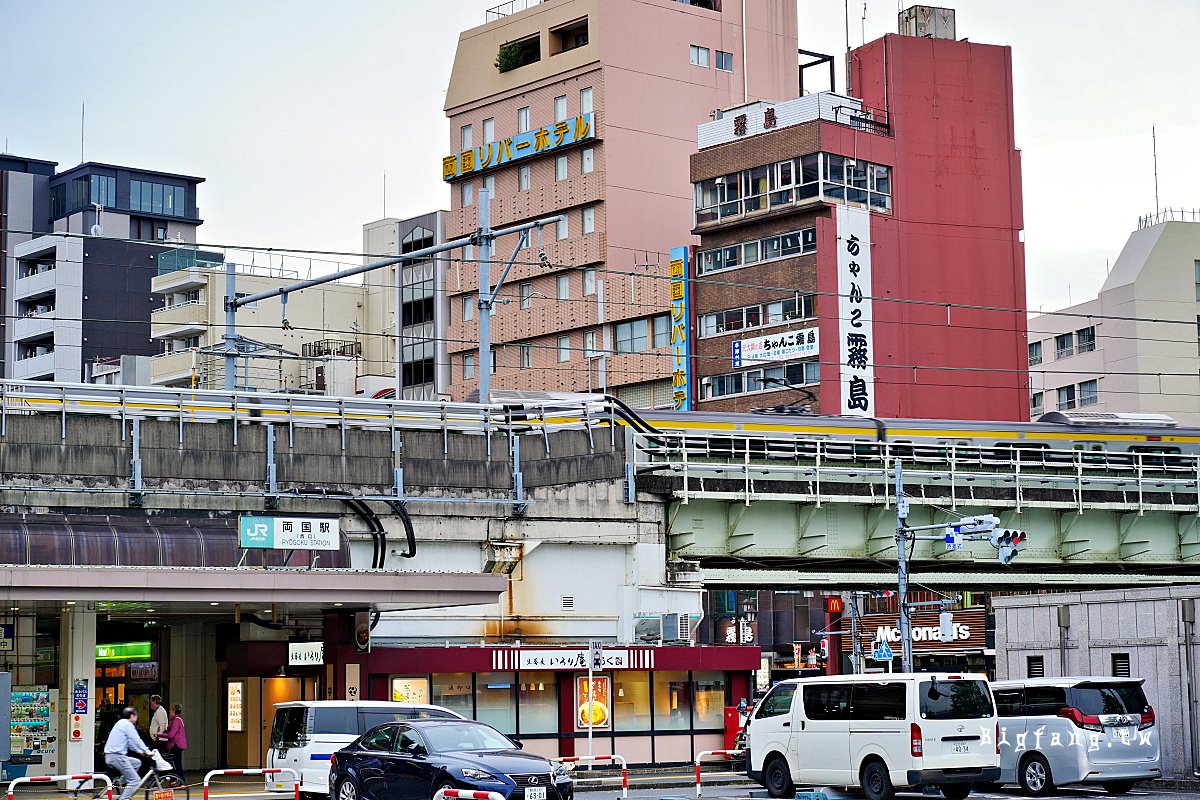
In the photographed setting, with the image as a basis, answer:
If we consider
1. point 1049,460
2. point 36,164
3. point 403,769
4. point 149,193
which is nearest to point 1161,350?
point 1049,460

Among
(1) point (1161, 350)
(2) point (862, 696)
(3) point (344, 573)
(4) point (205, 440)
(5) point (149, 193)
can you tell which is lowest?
(2) point (862, 696)

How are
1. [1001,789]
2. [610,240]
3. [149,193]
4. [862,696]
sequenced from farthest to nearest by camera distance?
[149,193], [610,240], [1001,789], [862,696]

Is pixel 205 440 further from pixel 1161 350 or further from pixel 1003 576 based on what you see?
pixel 1161 350

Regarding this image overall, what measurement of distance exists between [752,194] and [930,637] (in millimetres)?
23145

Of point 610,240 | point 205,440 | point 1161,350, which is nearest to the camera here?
point 205,440

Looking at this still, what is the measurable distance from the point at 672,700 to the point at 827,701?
Answer: 9408mm

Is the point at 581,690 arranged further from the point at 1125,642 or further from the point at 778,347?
the point at 778,347

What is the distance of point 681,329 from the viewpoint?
3221 inches

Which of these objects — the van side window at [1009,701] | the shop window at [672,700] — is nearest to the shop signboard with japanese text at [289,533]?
the shop window at [672,700]

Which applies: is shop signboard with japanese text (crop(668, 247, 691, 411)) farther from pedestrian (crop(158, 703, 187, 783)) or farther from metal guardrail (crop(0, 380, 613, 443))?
pedestrian (crop(158, 703, 187, 783))

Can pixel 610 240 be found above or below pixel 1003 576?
above

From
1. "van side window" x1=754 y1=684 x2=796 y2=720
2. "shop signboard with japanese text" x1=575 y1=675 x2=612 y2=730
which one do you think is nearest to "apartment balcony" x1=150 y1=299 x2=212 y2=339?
"shop signboard with japanese text" x1=575 y1=675 x2=612 y2=730

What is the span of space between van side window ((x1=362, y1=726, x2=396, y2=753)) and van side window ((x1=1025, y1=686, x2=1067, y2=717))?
11913 millimetres

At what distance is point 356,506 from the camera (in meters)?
36.0
